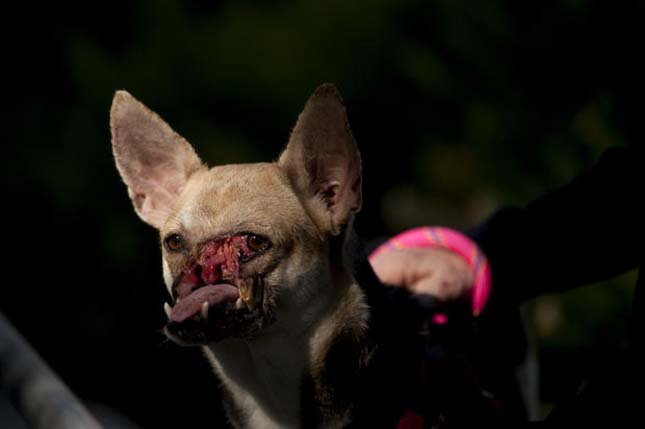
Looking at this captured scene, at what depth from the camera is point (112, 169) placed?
233 inches

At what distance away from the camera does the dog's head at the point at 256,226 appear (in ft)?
5.38

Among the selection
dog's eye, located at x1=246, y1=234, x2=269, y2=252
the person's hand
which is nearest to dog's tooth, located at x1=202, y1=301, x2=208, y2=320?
dog's eye, located at x1=246, y1=234, x2=269, y2=252

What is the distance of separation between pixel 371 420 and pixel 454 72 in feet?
16.5

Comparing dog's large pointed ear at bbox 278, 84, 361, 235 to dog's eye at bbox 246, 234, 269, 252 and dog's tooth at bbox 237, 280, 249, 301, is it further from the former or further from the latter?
dog's tooth at bbox 237, 280, 249, 301

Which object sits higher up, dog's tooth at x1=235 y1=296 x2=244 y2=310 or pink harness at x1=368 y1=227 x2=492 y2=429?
dog's tooth at x1=235 y1=296 x2=244 y2=310

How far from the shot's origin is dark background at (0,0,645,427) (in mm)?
5504

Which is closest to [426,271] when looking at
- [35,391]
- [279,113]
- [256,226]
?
[256,226]

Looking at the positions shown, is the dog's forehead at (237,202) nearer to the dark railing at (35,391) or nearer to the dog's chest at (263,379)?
the dog's chest at (263,379)

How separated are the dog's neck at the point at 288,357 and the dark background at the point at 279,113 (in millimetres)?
2997

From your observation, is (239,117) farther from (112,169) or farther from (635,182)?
(635,182)

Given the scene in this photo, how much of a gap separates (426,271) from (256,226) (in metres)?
0.66

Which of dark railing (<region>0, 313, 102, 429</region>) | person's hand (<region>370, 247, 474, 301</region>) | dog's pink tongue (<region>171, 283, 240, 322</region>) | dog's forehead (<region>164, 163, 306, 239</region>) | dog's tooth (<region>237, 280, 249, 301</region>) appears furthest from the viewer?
person's hand (<region>370, 247, 474, 301</region>)

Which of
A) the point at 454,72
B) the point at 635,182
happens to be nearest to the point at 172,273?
the point at 635,182

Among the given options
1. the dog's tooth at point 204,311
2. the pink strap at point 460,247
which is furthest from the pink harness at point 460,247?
the dog's tooth at point 204,311
